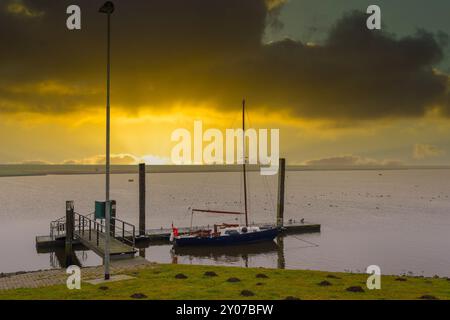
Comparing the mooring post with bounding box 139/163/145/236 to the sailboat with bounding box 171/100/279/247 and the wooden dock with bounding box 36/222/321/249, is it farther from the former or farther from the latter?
the sailboat with bounding box 171/100/279/247

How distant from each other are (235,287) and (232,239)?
27181mm

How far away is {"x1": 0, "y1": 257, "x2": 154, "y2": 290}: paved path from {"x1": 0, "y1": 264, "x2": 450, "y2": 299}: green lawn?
1192 millimetres

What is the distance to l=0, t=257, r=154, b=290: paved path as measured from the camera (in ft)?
69.7

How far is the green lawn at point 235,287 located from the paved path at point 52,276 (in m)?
1.19

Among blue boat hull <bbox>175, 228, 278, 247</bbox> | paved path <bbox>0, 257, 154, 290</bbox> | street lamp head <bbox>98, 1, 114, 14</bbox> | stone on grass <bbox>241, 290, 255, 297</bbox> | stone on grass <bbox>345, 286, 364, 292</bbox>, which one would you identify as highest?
street lamp head <bbox>98, 1, 114, 14</bbox>

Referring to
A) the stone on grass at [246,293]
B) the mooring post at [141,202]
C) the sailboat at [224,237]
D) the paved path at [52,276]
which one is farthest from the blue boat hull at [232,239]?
the stone on grass at [246,293]

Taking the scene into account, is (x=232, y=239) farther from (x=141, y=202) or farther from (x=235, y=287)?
(x=235, y=287)

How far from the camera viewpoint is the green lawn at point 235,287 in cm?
1852

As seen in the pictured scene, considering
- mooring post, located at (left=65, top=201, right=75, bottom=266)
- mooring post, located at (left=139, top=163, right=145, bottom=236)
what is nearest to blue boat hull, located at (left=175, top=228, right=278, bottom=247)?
mooring post, located at (left=139, top=163, right=145, bottom=236)

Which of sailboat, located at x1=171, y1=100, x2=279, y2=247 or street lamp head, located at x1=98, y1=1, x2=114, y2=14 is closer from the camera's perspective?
street lamp head, located at x1=98, y1=1, x2=114, y2=14

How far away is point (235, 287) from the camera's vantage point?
2027 cm

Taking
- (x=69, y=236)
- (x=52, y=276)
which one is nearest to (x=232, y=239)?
(x=69, y=236)

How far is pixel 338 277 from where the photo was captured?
2438cm
